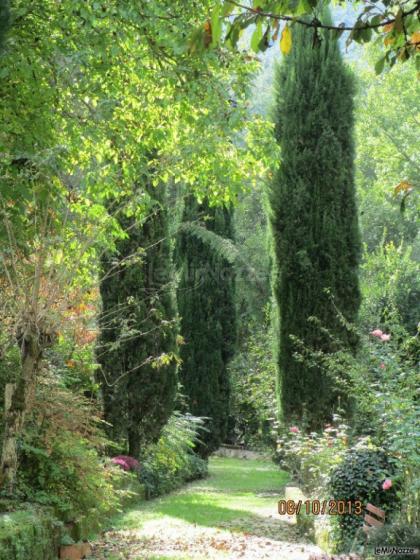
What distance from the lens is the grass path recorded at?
5.97 metres

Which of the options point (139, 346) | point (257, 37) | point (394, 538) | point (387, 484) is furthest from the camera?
point (139, 346)

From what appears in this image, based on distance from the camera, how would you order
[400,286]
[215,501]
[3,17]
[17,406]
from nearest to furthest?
[3,17]
[17,406]
[215,501]
[400,286]

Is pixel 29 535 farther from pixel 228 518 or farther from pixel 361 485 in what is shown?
pixel 228 518

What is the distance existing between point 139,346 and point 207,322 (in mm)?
4108

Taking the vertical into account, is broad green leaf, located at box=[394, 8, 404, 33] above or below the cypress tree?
below

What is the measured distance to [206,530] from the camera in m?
7.18

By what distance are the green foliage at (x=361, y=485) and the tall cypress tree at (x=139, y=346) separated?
457cm

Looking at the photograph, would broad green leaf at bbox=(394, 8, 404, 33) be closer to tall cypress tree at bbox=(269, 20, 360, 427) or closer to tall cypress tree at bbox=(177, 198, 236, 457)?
tall cypress tree at bbox=(269, 20, 360, 427)

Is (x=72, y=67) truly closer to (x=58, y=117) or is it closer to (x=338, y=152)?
(x=58, y=117)

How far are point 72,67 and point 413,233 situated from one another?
22.4m

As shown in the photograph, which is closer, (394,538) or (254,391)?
(394,538)

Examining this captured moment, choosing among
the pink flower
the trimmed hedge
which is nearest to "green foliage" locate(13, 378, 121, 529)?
the trimmed hedge
